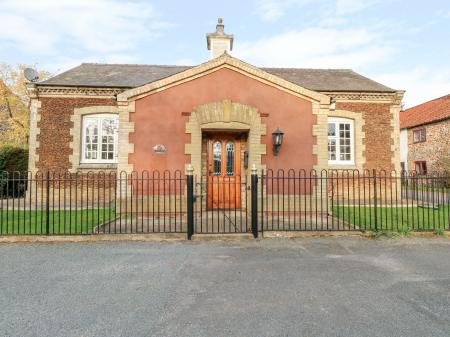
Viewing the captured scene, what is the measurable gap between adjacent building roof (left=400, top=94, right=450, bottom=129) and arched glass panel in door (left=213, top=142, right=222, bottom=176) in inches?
804

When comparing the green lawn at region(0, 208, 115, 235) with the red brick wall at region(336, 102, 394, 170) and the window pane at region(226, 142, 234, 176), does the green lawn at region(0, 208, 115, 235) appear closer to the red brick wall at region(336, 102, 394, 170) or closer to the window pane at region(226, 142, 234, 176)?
the window pane at region(226, 142, 234, 176)

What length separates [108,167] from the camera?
41.0 feet

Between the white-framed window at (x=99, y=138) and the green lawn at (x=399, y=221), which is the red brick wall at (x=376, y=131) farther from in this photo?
the white-framed window at (x=99, y=138)

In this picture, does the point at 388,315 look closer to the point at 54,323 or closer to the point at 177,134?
the point at 54,323

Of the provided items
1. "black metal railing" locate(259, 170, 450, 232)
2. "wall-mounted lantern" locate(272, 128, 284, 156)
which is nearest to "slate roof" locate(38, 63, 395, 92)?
"wall-mounted lantern" locate(272, 128, 284, 156)

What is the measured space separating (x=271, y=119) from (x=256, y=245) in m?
4.89

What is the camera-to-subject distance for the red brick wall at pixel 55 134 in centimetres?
1257

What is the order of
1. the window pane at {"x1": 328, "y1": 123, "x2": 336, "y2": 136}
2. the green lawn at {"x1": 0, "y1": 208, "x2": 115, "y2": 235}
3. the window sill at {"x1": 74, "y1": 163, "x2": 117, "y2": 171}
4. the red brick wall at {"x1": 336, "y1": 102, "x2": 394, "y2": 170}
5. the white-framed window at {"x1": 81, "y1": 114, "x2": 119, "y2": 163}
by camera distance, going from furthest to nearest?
the window pane at {"x1": 328, "y1": 123, "x2": 336, "y2": 136} < the red brick wall at {"x1": 336, "y1": 102, "x2": 394, "y2": 170} < the white-framed window at {"x1": 81, "y1": 114, "x2": 119, "y2": 163} < the window sill at {"x1": 74, "y1": 163, "x2": 117, "y2": 171} < the green lawn at {"x1": 0, "y1": 208, "x2": 115, "y2": 235}

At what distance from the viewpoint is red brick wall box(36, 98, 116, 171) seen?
1257 cm

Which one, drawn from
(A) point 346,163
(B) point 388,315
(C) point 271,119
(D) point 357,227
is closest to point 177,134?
(C) point 271,119

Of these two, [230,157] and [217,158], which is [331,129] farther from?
[217,158]

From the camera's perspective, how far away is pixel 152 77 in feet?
47.7

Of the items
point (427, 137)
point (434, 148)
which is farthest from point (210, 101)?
point (427, 137)

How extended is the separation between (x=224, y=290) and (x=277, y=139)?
6.05 meters
